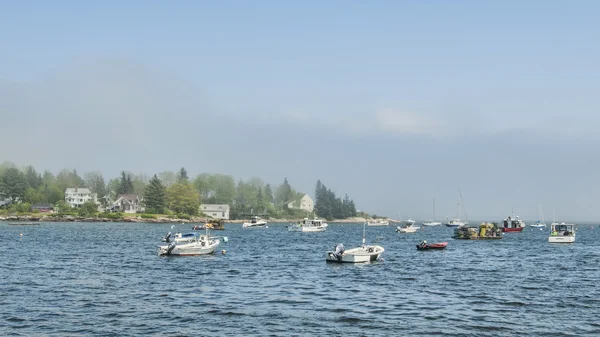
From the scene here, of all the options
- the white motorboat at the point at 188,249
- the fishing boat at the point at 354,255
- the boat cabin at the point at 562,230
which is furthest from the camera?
the boat cabin at the point at 562,230

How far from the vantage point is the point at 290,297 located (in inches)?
1725

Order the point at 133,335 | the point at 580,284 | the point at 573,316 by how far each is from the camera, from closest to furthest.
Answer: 1. the point at 133,335
2. the point at 573,316
3. the point at 580,284

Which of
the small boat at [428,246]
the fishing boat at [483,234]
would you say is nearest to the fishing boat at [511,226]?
the fishing boat at [483,234]

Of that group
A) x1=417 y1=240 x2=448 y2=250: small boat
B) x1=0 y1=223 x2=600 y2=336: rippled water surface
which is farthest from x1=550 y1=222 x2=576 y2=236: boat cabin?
x1=0 y1=223 x2=600 y2=336: rippled water surface

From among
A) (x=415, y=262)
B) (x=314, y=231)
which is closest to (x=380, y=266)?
(x=415, y=262)

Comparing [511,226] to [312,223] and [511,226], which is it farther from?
[312,223]

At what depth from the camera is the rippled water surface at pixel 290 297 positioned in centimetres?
3338

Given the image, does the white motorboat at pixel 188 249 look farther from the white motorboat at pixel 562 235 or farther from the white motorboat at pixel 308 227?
the white motorboat at pixel 308 227

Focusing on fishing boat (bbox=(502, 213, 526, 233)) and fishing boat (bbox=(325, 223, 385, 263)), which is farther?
fishing boat (bbox=(502, 213, 526, 233))

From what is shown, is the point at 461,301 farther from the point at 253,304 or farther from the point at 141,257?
the point at 141,257

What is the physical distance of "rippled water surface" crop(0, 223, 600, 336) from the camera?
33375mm

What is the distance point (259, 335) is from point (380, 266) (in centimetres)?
3909

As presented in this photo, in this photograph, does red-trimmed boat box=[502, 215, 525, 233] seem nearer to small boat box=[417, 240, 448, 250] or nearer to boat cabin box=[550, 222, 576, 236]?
boat cabin box=[550, 222, 576, 236]

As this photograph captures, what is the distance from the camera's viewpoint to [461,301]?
43.0 meters
